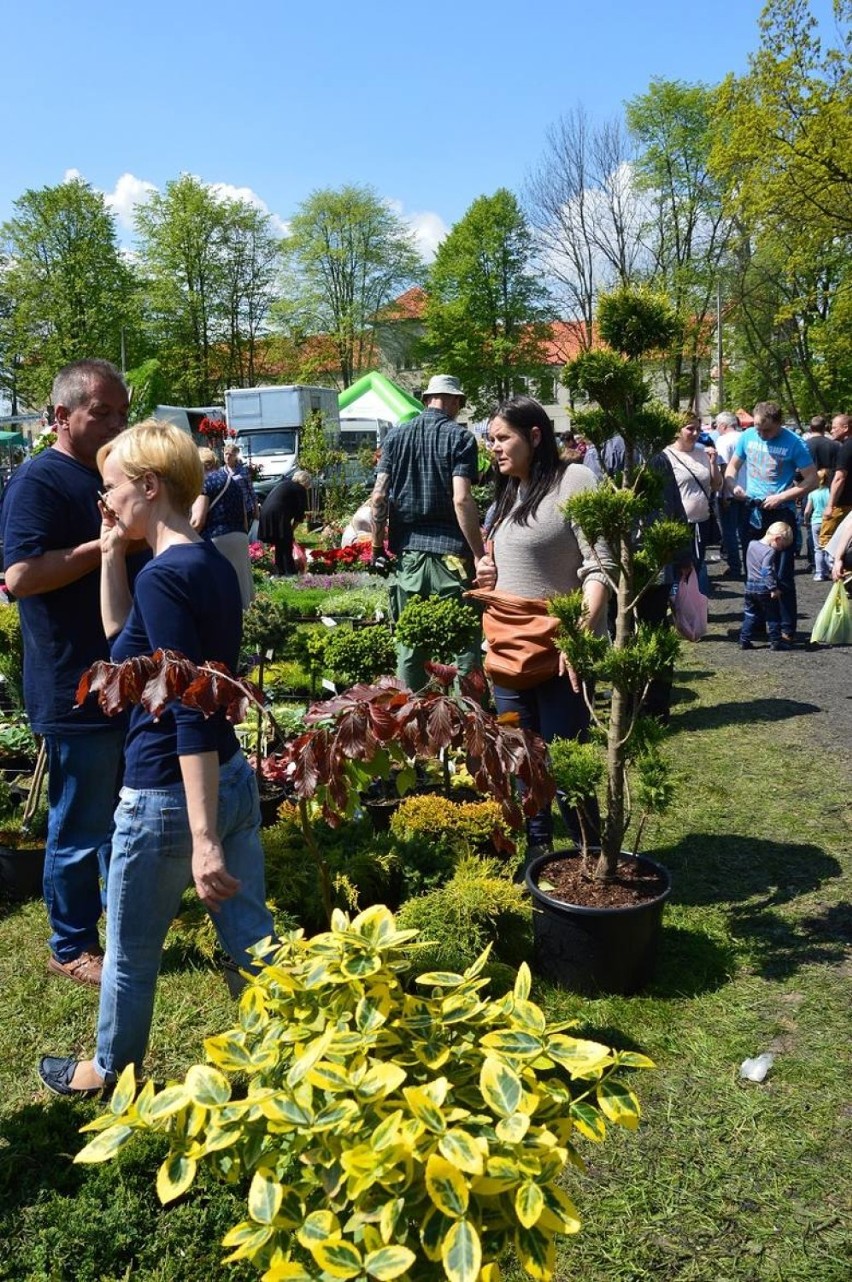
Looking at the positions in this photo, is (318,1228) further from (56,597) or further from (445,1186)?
(56,597)

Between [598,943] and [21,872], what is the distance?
2729 millimetres

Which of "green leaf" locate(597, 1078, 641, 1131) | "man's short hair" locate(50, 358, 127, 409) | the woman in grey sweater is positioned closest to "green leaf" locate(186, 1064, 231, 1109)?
"green leaf" locate(597, 1078, 641, 1131)

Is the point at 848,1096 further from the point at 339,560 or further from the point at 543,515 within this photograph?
the point at 339,560

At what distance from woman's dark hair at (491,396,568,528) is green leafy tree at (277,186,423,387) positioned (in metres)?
49.4

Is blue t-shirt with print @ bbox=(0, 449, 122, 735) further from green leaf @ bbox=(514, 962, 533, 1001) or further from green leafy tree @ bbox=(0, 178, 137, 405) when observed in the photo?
green leafy tree @ bbox=(0, 178, 137, 405)

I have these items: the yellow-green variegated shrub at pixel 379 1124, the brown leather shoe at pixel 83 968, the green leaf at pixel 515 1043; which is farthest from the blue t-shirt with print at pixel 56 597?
the green leaf at pixel 515 1043

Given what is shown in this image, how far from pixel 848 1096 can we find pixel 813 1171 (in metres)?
0.37

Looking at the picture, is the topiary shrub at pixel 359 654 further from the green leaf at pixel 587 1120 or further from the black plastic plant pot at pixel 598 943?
the green leaf at pixel 587 1120

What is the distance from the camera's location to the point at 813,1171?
257cm

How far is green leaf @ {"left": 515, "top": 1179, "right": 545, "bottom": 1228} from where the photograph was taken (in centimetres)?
144

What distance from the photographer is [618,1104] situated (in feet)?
5.57

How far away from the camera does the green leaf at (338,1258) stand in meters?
1.39

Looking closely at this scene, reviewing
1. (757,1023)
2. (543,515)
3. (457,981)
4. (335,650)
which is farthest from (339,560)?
(457,981)

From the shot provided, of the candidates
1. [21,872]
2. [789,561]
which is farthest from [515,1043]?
[789,561]
